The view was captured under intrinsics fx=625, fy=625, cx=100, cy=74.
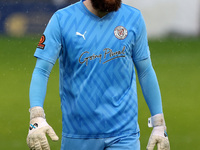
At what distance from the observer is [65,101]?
4816 millimetres

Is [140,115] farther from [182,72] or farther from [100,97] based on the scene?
[100,97]

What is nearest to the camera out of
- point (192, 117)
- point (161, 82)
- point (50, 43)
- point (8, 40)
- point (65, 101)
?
point (50, 43)

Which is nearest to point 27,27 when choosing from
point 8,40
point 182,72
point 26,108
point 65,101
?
point 8,40

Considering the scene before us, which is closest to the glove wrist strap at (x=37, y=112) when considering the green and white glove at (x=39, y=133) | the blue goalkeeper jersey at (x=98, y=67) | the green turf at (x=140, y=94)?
the green and white glove at (x=39, y=133)

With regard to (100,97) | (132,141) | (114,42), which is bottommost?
(132,141)

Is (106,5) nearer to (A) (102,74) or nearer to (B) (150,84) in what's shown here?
(A) (102,74)

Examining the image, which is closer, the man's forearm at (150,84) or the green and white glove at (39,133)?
the green and white glove at (39,133)

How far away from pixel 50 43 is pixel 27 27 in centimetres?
3017

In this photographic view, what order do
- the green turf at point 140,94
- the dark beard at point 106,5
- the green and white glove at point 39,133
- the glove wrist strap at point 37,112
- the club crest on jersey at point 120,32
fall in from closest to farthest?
the green and white glove at point 39,133
the glove wrist strap at point 37,112
the dark beard at point 106,5
the club crest on jersey at point 120,32
the green turf at point 140,94

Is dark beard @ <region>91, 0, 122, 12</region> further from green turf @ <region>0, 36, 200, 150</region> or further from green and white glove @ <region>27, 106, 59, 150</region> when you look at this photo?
green turf @ <region>0, 36, 200, 150</region>

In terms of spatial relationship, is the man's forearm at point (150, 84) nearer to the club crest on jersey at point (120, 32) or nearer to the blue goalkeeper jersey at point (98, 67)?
the blue goalkeeper jersey at point (98, 67)

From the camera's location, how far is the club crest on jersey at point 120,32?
15.5 feet

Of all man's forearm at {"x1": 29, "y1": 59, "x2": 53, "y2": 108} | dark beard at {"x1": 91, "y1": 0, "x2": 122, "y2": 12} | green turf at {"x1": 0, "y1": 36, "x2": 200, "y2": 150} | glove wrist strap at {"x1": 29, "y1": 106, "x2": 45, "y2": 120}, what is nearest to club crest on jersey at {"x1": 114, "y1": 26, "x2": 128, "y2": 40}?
dark beard at {"x1": 91, "y1": 0, "x2": 122, "y2": 12}

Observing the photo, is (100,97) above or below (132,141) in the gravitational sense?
above
